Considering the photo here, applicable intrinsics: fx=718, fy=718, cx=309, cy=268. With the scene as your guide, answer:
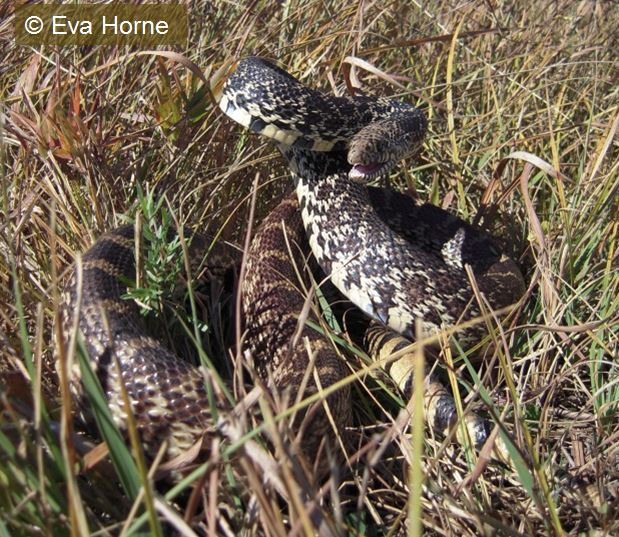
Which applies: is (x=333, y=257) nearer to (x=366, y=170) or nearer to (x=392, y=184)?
(x=366, y=170)

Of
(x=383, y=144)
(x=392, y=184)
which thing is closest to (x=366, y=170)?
(x=383, y=144)

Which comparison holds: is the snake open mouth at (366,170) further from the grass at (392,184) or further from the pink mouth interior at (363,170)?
the grass at (392,184)

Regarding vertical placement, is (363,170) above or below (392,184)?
above

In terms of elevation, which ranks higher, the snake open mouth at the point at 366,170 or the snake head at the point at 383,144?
the snake head at the point at 383,144

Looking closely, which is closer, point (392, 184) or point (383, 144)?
point (383, 144)

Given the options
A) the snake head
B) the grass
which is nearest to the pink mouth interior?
the snake head

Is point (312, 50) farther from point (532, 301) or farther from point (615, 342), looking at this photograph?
point (615, 342)

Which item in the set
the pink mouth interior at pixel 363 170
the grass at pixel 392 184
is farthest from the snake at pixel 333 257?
the grass at pixel 392 184
